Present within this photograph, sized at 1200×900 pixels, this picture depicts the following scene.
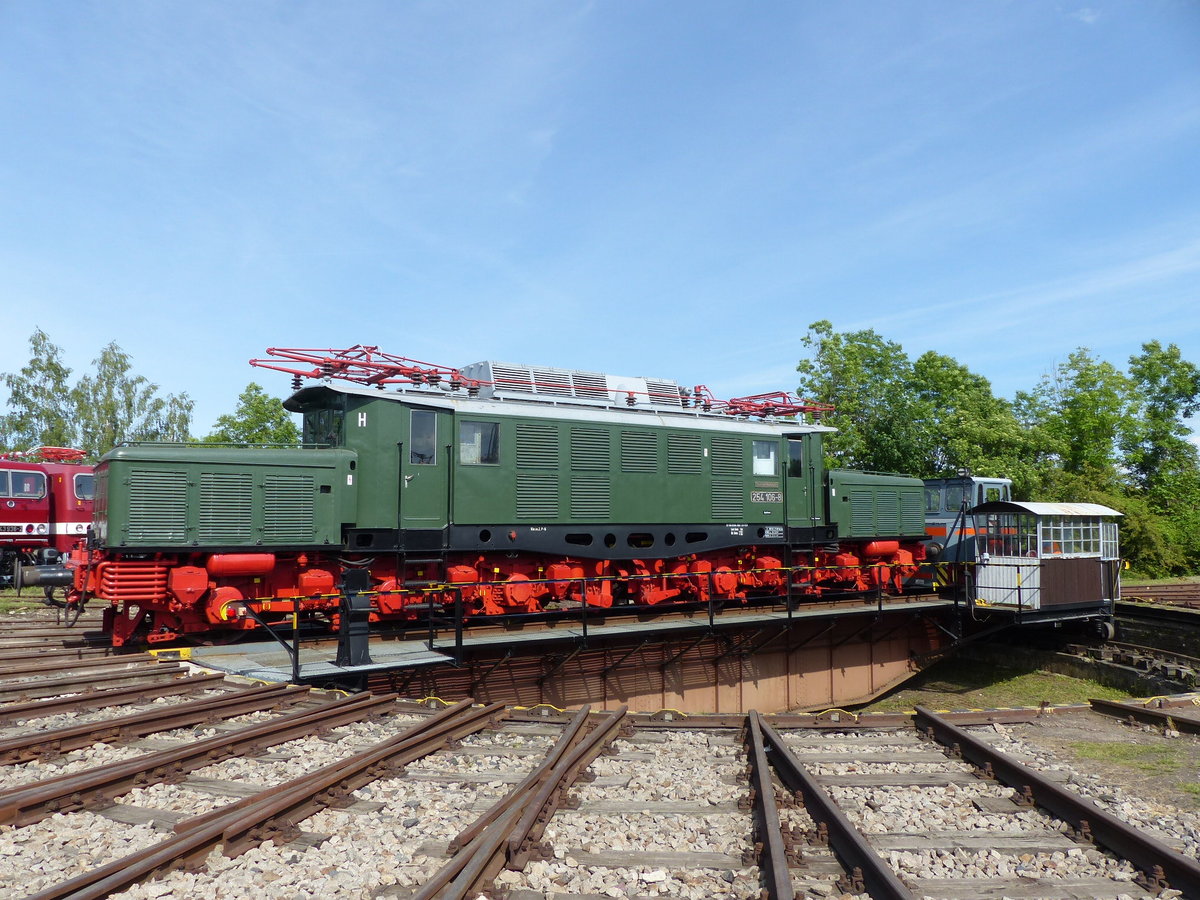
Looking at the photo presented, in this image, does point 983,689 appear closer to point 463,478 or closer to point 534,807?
point 463,478

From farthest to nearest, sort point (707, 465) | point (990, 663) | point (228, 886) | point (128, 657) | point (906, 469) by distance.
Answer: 1. point (906, 469)
2. point (990, 663)
3. point (707, 465)
4. point (128, 657)
5. point (228, 886)

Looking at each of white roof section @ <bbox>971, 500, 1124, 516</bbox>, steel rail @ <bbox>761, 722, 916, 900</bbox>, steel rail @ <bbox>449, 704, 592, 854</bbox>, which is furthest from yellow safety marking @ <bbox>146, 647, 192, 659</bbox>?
white roof section @ <bbox>971, 500, 1124, 516</bbox>

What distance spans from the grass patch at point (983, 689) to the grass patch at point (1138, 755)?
8039mm

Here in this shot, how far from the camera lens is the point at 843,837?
511 centimetres

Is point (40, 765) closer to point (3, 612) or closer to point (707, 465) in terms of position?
point (707, 465)

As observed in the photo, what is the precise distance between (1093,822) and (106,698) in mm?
9130

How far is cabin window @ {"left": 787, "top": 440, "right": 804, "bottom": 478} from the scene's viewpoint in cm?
1672

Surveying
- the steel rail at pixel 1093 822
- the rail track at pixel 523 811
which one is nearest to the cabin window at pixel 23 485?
the rail track at pixel 523 811

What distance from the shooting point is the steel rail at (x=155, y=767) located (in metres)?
5.34

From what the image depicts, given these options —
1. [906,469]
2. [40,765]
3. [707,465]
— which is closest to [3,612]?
[40,765]

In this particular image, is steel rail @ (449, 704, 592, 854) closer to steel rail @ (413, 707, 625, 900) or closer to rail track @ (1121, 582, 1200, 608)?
steel rail @ (413, 707, 625, 900)

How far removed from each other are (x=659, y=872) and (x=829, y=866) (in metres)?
1.07

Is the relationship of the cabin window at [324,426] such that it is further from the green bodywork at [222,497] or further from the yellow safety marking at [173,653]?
the yellow safety marking at [173,653]

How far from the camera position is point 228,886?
4383 millimetres
